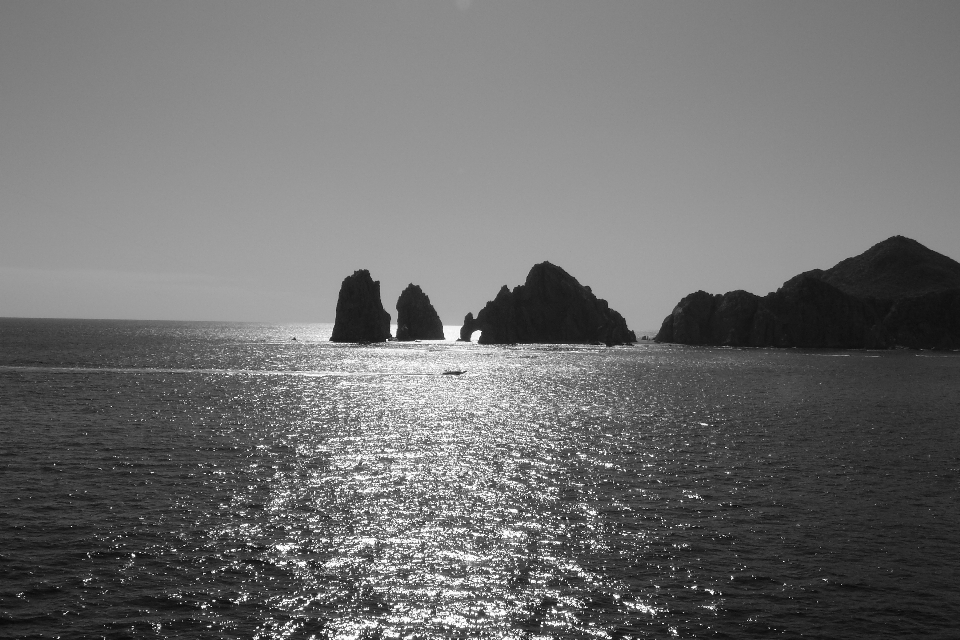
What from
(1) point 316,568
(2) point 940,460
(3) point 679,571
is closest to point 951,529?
(3) point 679,571

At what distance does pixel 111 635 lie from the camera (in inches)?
819

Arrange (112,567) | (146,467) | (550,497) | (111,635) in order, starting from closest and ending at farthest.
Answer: (111,635) < (112,567) < (550,497) < (146,467)

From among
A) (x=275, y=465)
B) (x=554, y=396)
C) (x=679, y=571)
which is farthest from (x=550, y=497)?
(x=554, y=396)

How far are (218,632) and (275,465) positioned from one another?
2526 cm

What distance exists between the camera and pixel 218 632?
69.4ft

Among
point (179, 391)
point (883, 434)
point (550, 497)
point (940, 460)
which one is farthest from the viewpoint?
point (179, 391)

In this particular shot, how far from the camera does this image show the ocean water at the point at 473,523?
22734 mm

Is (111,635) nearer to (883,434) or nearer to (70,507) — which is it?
(70,507)

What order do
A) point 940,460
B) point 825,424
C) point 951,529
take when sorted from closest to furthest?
point 951,529 < point 940,460 < point 825,424

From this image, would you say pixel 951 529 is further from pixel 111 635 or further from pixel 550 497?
pixel 111 635

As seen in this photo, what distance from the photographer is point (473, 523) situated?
32969 millimetres

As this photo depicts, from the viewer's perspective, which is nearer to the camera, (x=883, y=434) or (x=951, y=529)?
(x=951, y=529)

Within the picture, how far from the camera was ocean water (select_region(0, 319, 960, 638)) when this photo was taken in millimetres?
22734

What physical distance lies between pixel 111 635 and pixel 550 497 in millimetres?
23654
